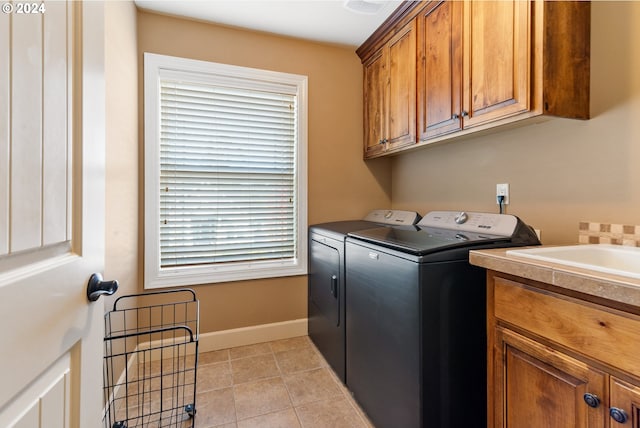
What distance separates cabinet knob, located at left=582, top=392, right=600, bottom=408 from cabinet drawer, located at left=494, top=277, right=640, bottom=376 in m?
0.11

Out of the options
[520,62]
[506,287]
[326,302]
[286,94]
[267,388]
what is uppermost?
[286,94]

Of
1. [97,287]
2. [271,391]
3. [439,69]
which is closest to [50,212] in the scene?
[97,287]

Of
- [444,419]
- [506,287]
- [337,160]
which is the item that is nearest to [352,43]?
[337,160]

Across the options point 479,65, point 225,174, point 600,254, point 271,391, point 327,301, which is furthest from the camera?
point 225,174

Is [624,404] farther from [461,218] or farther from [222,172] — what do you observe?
[222,172]

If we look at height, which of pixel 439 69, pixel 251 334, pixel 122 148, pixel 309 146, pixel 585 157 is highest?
pixel 439 69

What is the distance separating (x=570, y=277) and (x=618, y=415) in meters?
0.34

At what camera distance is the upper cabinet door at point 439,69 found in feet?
5.35

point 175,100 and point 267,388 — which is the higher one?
point 175,100

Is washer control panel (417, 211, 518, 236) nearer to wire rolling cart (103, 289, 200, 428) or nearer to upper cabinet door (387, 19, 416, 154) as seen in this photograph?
upper cabinet door (387, 19, 416, 154)

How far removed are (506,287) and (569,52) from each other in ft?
3.54

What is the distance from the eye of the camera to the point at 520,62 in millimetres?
1288

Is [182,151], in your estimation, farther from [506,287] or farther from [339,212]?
[506,287]

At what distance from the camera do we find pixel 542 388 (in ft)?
3.04
